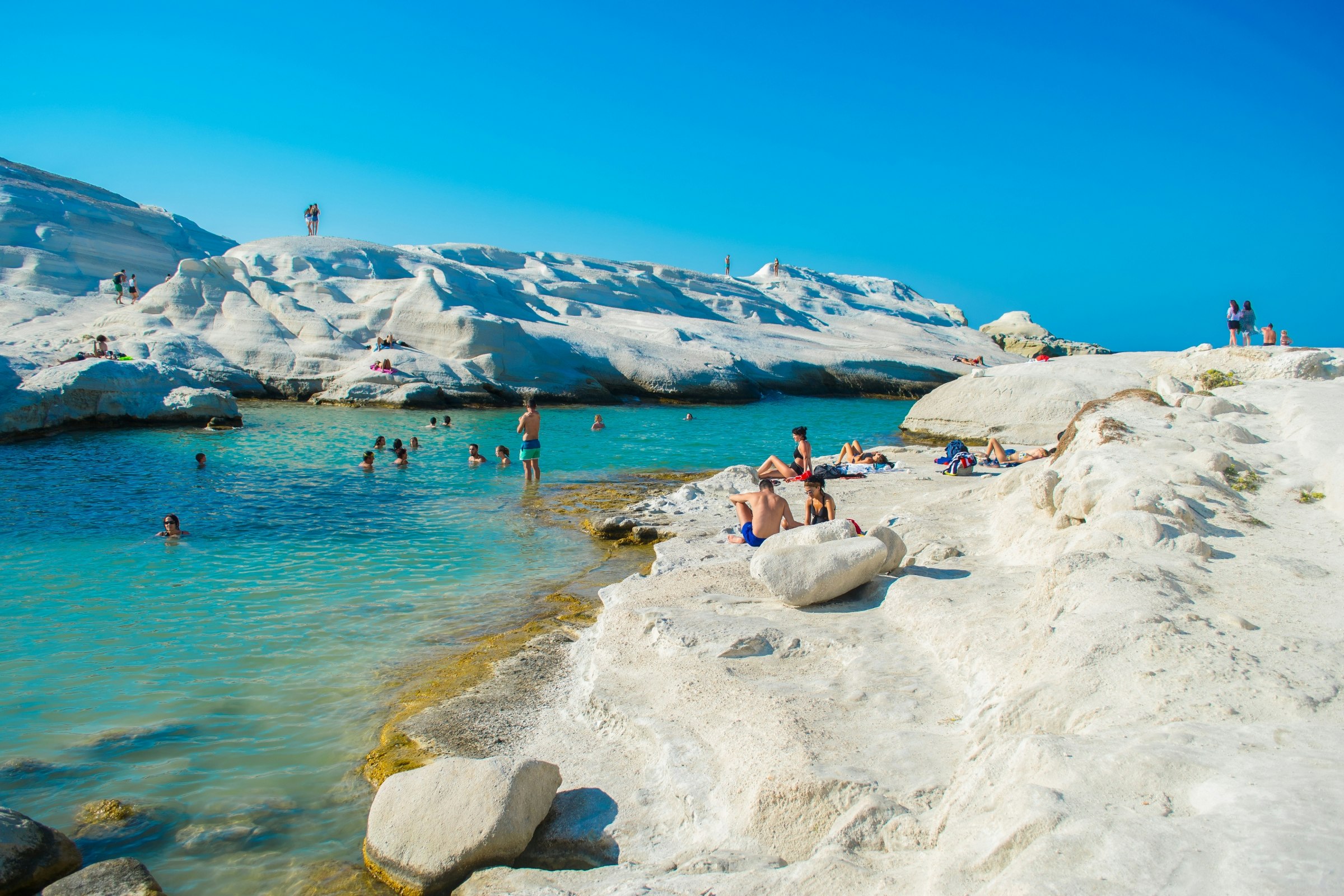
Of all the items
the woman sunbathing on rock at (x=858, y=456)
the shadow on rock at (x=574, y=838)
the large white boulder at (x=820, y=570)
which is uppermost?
the woman sunbathing on rock at (x=858, y=456)

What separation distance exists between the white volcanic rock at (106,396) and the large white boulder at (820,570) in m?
20.6

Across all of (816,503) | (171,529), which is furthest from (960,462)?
(171,529)

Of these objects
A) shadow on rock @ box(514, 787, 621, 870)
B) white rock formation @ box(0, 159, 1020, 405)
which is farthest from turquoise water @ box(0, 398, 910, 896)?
white rock formation @ box(0, 159, 1020, 405)

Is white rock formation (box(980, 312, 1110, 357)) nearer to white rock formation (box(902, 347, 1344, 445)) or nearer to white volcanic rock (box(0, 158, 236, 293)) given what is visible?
white rock formation (box(902, 347, 1344, 445))

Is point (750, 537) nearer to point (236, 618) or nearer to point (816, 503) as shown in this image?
point (816, 503)

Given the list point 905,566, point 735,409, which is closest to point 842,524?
point 905,566

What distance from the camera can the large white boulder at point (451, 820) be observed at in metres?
4.02

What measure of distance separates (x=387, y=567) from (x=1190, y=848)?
8822 mm

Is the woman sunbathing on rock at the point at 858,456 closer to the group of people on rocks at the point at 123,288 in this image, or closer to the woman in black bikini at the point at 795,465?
the woman in black bikini at the point at 795,465

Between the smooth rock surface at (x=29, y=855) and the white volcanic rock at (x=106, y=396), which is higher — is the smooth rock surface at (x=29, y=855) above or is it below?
below

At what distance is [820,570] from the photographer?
21.0 feet

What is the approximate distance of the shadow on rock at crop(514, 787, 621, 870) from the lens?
412 centimetres

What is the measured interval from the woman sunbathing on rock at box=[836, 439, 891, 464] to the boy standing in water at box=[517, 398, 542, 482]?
6.07m

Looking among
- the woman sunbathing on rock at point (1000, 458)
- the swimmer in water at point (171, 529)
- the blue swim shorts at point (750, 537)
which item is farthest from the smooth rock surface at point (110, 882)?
the woman sunbathing on rock at point (1000, 458)
